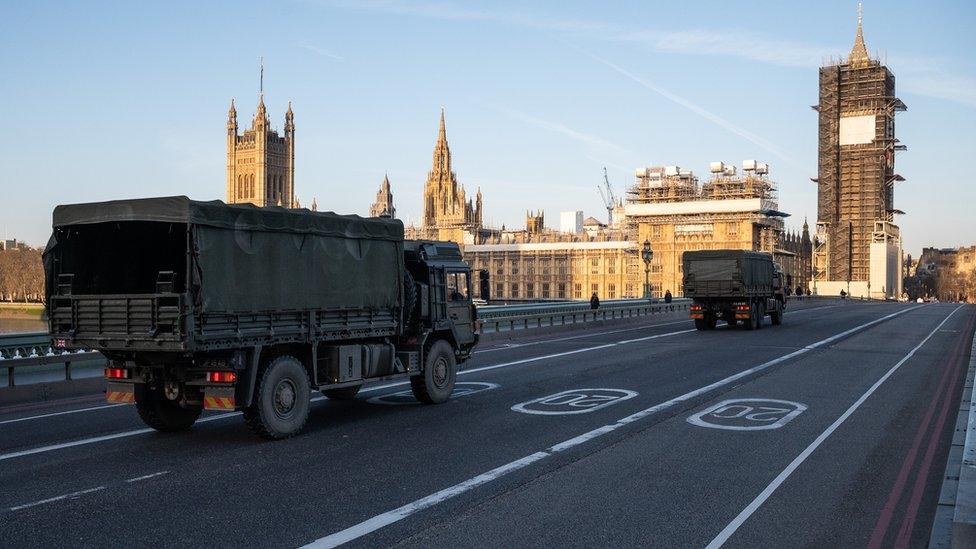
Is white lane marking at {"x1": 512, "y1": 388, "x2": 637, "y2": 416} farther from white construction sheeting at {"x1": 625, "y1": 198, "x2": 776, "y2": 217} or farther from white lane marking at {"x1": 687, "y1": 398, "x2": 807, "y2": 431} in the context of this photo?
white construction sheeting at {"x1": 625, "y1": 198, "x2": 776, "y2": 217}

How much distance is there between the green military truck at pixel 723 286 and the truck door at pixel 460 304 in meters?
21.4

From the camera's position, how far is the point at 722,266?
35875mm

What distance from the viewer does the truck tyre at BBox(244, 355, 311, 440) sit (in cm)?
1148

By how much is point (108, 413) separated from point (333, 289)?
15.3 feet

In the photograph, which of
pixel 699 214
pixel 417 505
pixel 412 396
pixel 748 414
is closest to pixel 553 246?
pixel 699 214

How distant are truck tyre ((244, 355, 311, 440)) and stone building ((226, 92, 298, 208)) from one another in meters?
182

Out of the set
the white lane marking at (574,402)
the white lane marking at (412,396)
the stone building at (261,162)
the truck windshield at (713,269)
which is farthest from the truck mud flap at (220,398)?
the stone building at (261,162)

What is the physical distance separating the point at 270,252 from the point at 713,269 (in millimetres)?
27212

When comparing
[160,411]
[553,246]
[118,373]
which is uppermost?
[553,246]

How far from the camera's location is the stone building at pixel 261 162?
7500 inches

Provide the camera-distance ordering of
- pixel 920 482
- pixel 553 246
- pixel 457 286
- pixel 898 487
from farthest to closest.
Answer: pixel 553 246, pixel 457 286, pixel 920 482, pixel 898 487

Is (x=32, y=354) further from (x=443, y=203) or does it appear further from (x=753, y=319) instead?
(x=443, y=203)

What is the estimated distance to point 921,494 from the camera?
894 cm

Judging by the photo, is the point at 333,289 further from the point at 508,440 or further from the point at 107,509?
the point at 107,509
